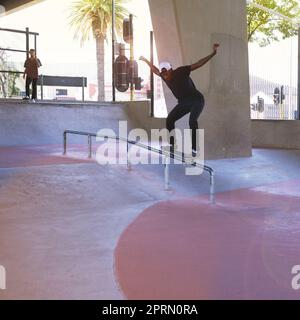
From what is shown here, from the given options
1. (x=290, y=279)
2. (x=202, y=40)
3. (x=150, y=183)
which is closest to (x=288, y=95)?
(x=202, y=40)

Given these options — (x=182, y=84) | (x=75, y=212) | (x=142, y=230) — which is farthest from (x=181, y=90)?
(x=142, y=230)

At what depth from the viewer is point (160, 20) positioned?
452 inches

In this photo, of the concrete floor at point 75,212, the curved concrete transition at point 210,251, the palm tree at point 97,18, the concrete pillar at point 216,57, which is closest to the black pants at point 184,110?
the concrete floor at point 75,212

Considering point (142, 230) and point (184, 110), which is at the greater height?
point (184, 110)

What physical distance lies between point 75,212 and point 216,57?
635 cm

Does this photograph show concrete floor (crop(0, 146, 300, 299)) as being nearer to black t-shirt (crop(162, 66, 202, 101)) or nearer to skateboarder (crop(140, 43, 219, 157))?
skateboarder (crop(140, 43, 219, 157))

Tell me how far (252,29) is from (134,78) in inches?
329

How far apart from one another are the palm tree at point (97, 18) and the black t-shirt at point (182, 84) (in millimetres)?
21380

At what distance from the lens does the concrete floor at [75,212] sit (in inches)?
157

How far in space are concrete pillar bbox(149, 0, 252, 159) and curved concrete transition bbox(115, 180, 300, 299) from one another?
4.33 m

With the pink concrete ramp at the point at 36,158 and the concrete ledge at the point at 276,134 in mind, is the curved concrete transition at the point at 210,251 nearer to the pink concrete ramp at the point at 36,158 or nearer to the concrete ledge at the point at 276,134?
Answer: the pink concrete ramp at the point at 36,158

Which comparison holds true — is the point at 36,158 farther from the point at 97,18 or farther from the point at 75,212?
the point at 97,18

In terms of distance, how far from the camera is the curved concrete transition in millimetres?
3861

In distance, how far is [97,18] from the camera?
102 ft
